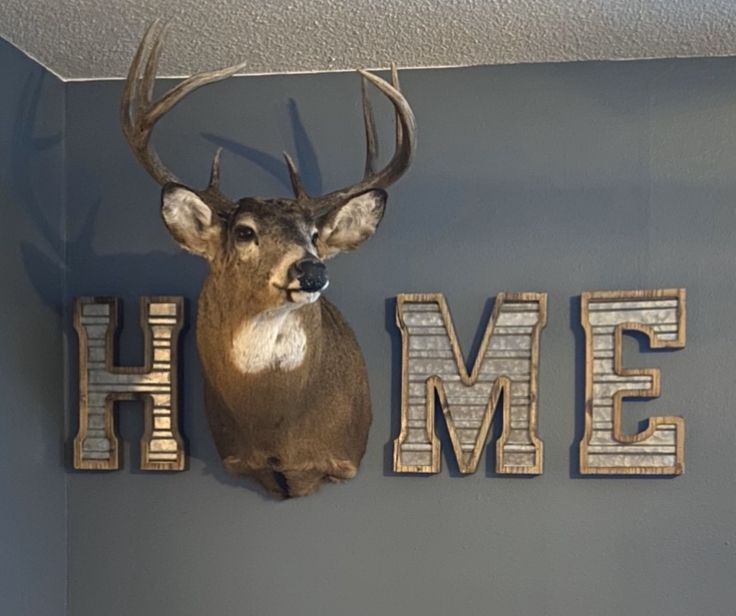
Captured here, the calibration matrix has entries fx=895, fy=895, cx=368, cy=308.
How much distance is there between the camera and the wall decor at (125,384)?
2324 millimetres

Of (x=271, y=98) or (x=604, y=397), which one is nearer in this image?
(x=604, y=397)

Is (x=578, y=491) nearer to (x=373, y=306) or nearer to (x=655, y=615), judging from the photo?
(x=655, y=615)

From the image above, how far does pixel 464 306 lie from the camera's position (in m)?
2.30

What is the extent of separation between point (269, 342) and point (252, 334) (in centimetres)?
4

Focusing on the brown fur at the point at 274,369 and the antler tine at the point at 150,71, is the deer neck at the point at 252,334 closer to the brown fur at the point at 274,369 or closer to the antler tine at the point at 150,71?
the brown fur at the point at 274,369

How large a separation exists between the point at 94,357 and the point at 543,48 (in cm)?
140

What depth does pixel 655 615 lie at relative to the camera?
224 cm

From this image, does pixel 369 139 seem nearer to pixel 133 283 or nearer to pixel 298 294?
pixel 298 294

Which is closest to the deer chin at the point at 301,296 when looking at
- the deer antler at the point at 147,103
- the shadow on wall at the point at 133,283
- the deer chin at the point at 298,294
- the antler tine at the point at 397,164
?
the deer chin at the point at 298,294

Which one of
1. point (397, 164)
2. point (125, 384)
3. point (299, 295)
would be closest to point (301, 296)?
point (299, 295)

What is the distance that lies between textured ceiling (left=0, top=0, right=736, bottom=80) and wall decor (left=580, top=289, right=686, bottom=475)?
615 mm

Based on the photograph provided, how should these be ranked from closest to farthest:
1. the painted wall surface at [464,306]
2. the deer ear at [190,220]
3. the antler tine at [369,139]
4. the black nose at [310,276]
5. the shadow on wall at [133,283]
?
the black nose at [310,276], the deer ear at [190,220], the antler tine at [369,139], the painted wall surface at [464,306], the shadow on wall at [133,283]

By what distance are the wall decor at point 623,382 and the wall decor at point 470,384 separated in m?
0.13

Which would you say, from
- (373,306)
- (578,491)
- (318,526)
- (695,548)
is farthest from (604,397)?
(318,526)
